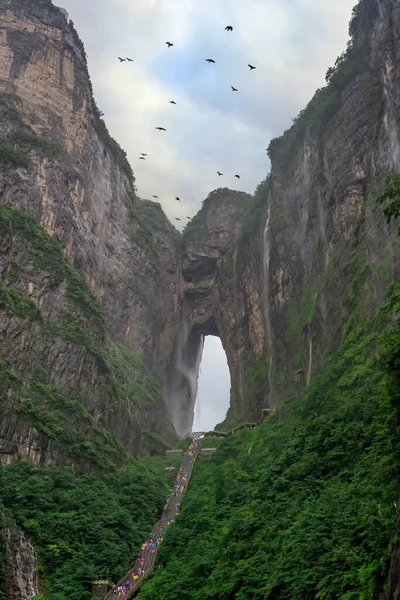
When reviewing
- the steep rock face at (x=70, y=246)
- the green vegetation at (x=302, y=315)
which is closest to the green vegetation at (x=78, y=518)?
the steep rock face at (x=70, y=246)

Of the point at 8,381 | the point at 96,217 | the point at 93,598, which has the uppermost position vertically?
the point at 96,217

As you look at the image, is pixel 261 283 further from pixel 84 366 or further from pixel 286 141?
pixel 84 366

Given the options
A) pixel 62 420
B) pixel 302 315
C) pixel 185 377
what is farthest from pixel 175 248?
pixel 62 420

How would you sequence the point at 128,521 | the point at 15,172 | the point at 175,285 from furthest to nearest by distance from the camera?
the point at 175,285 → the point at 15,172 → the point at 128,521

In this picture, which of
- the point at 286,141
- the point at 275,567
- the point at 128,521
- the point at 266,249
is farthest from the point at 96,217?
the point at 275,567

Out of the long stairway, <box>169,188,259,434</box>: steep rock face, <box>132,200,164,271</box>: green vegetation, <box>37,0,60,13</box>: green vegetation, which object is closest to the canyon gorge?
<box>37,0,60,13</box>: green vegetation

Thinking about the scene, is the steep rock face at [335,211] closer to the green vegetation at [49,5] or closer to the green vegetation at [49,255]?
the green vegetation at [49,255]
